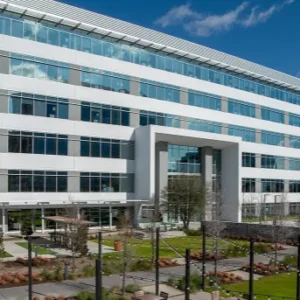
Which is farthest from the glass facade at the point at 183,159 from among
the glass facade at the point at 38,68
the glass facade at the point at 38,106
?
the glass facade at the point at 38,68

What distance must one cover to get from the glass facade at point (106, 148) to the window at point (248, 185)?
59.2 feet

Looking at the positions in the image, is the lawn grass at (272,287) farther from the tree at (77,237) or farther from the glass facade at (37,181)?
the glass facade at (37,181)

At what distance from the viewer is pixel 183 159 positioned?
50.0 m

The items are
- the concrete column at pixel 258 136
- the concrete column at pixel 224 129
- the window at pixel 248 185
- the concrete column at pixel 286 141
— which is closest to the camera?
the concrete column at pixel 224 129

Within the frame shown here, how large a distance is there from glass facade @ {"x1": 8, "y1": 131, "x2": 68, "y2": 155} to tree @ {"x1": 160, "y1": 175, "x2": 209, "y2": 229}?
36.5 ft

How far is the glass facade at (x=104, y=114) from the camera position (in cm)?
4138

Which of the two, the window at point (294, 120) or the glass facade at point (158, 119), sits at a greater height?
the window at point (294, 120)

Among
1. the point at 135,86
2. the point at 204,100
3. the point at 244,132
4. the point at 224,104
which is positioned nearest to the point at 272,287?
the point at 135,86

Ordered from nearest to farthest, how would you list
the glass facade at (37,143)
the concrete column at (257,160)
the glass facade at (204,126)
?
1. the glass facade at (37,143)
2. the glass facade at (204,126)
3. the concrete column at (257,160)

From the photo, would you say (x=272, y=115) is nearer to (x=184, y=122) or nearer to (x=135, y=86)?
(x=184, y=122)

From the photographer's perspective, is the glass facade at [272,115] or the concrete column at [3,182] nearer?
the concrete column at [3,182]

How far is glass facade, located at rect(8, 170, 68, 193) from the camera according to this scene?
37.2 metres

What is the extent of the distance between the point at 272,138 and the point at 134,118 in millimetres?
24684

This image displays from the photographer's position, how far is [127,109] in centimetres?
4409
